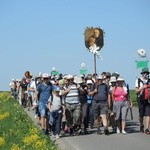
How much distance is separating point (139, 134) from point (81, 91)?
2108mm

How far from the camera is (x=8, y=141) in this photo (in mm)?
14133

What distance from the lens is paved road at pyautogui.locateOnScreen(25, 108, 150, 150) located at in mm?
14242

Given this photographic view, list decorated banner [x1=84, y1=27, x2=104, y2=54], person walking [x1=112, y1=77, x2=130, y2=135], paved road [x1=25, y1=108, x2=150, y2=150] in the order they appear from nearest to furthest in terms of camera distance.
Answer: paved road [x1=25, y1=108, x2=150, y2=150], person walking [x1=112, y1=77, x2=130, y2=135], decorated banner [x1=84, y1=27, x2=104, y2=54]

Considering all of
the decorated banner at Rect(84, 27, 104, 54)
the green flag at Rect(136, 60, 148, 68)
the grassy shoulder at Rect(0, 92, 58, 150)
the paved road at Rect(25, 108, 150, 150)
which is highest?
the decorated banner at Rect(84, 27, 104, 54)

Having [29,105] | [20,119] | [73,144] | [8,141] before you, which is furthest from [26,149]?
[29,105]

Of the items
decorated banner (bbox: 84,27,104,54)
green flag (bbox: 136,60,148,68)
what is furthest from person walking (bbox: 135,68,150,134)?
green flag (bbox: 136,60,148,68)

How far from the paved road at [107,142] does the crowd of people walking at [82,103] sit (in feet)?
1.34

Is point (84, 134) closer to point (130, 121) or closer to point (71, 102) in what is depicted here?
point (71, 102)

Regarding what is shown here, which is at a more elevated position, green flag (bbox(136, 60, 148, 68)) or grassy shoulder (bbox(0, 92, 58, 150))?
green flag (bbox(136, 60, 148, 68))

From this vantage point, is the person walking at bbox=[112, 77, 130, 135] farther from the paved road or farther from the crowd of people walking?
the paved road

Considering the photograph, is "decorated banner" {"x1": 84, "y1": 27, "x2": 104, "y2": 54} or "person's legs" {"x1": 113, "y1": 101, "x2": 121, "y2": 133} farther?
"decorated banner" {"x1": 84, "y1": 27, "x2": 104, "y2": 54}

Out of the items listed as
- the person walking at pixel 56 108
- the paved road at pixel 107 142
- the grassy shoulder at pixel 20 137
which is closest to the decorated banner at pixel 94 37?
the grassy shoulder at pixel 20 137

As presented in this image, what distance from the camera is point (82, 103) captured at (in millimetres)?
17781

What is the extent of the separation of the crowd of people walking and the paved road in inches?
16.1
